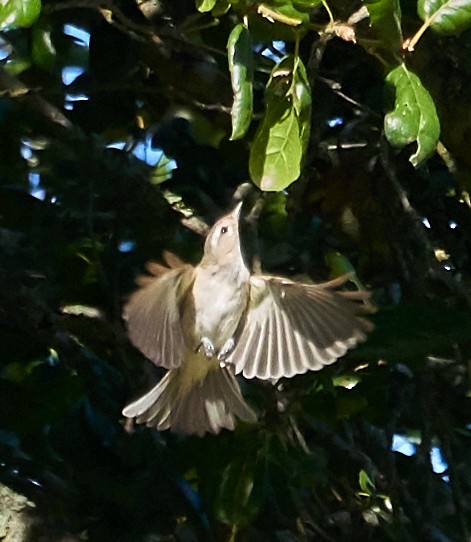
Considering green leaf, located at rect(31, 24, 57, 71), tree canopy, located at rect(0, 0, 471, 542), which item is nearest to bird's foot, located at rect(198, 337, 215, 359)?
tree canopy, located at rect(0, 0, 471, 542)

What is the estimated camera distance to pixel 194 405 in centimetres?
119

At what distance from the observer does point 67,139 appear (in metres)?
1.29

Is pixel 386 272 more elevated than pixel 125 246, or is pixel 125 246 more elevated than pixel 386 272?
pixel 125 246

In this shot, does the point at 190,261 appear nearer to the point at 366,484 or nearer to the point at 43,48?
the point at 43,48

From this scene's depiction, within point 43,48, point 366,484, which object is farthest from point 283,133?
point 366,484

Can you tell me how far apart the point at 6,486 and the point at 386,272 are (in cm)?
60

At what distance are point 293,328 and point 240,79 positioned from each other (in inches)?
10.6

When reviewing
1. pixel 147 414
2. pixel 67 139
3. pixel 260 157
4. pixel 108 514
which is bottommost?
pixel 108 514

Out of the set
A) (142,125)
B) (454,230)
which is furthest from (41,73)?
(454,230)

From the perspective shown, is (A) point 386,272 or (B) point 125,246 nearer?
(B) point 125,246

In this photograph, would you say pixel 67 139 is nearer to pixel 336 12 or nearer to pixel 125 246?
pixel 125 246

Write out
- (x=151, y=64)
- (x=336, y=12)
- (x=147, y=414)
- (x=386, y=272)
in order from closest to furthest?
(x=336, y=12) < (x=147, y=414) < (x=151, y=64) < (x=386, y=272)

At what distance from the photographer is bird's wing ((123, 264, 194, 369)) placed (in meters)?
1.02

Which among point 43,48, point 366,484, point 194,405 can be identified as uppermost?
point 43,48
